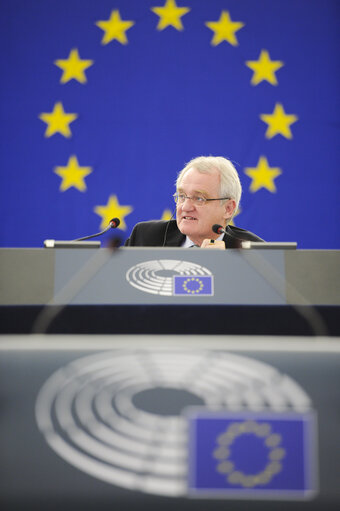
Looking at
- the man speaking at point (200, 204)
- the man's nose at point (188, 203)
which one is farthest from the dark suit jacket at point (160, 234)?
the man's nose at point (188, 203)

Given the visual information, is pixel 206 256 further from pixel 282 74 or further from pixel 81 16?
pixel 81 16

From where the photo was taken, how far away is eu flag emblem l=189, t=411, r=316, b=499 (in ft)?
1.51

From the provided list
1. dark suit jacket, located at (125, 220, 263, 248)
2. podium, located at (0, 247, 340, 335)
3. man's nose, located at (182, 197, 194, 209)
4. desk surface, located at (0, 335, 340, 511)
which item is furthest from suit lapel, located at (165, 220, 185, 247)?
desk surface, located at (0, 335, 340, 511)

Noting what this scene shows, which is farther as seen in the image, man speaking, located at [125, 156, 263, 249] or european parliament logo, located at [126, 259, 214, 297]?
man speaking, located at [125, 156, 263, 249]

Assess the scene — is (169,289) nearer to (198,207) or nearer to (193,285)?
(193,285)

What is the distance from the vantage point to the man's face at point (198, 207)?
1.73 meters

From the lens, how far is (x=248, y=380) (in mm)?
494

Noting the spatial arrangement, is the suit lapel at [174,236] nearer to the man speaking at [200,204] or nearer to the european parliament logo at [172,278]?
the man speaking at [200,204]

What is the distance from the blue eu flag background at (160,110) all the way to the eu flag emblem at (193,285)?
2048 mm

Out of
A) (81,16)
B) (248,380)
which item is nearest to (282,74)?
(81,16)

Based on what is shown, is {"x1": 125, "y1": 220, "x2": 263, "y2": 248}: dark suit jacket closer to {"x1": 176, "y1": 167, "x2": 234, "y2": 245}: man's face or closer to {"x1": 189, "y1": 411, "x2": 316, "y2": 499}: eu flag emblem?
{"x1": 176, "y1": 167, "x2": 234, "y2": 245}: man's face

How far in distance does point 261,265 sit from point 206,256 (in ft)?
0.22

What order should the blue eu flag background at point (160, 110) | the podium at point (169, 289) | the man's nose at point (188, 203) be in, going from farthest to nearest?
1. the blue eu flag background at point (160, 110)
2. the man's nose at point (188, 203)
3. the podium at point (169, 289)

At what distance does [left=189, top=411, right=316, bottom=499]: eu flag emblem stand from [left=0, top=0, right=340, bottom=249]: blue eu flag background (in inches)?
86.4
